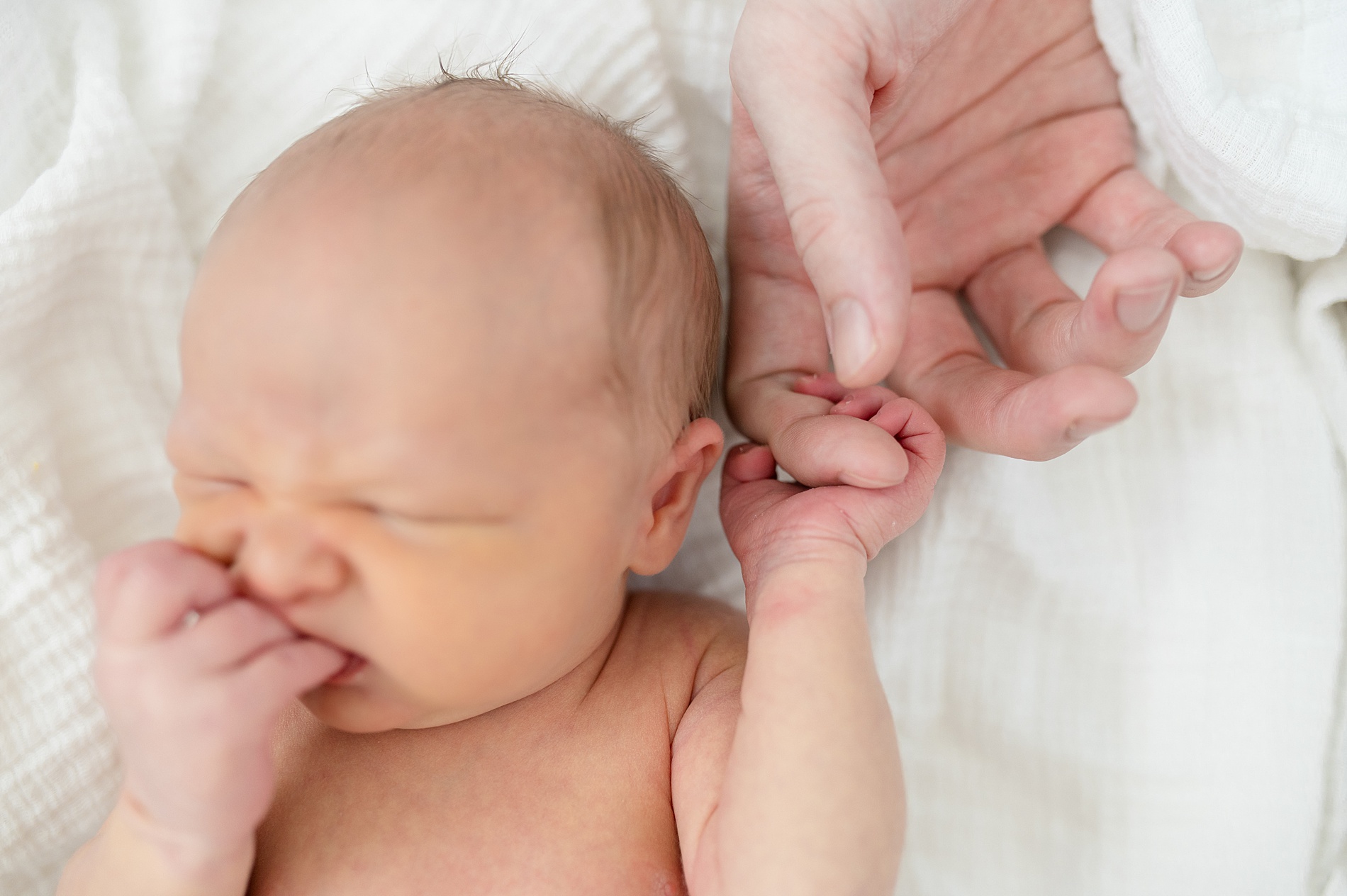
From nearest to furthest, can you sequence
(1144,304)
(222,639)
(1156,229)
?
(222,639), (1144,304), (1156,229)

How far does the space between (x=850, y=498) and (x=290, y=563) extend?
25.2 inches

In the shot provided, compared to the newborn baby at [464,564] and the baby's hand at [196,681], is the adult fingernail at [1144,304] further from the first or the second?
the baby's hand at [196,681]

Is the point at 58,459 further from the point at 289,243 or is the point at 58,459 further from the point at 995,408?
the point at 995,408

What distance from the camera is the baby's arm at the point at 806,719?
0.99 metres

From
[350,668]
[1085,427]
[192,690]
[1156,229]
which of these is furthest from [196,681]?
[1156,229]

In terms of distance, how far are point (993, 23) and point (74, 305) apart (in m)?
1.39

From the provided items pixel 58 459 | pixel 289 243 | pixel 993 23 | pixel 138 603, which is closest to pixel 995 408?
pixel 993 23

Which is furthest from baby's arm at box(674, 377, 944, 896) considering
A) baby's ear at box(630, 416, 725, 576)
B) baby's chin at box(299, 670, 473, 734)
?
baby's chin at box(299, 670, 473, 734)

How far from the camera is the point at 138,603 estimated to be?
3.03 ft

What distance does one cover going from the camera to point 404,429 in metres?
0.92

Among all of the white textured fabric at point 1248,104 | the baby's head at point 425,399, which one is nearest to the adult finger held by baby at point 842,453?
the baby's head at point 425,399

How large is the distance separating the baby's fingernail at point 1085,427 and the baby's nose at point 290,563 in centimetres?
77

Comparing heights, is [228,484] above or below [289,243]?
below

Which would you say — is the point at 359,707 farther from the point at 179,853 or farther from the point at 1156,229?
the point at 1156,229
